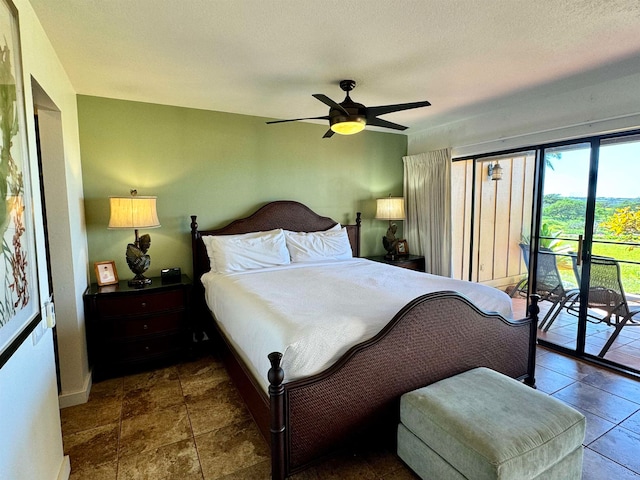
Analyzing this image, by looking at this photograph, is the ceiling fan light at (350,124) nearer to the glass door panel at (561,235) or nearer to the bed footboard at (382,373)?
the bed footboard at (382,373)

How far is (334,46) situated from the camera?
2.21 metres

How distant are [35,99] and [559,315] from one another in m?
4.85

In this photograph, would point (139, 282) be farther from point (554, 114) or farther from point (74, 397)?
point (554, 114)

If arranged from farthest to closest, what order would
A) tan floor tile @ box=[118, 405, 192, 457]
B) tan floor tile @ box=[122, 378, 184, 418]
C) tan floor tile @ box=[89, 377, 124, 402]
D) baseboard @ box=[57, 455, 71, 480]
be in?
tan floor tile @ box=[89, 377, 124, 402] < tan floor tile @ box=[122, 378, 184, 418] < tan floor tile @ box=[118, 405, 192, 457] < baseboard @ box=[57, 455, 71, 480]

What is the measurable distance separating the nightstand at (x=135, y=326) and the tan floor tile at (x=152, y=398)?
12.2 inches

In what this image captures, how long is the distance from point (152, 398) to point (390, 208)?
3335 mm

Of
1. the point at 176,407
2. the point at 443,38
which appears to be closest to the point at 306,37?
the point at 443,38

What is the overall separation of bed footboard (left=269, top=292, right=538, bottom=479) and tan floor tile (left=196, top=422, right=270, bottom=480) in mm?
400

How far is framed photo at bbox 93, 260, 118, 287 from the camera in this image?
3.07 metres

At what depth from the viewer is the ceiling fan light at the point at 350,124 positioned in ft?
8.23

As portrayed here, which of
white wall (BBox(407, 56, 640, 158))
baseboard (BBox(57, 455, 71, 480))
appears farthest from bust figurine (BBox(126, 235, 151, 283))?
white wall (BBox(407, 56, 640, 158))

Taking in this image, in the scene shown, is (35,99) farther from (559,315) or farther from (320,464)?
(559,315)

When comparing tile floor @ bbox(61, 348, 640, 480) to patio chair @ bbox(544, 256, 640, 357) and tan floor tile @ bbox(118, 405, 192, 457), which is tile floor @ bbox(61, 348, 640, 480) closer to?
tan floor tile @ bbox(118, 405, 192, 457)

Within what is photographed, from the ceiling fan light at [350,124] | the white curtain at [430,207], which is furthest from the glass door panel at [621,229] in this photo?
the ceiling fan light at [350,124]
